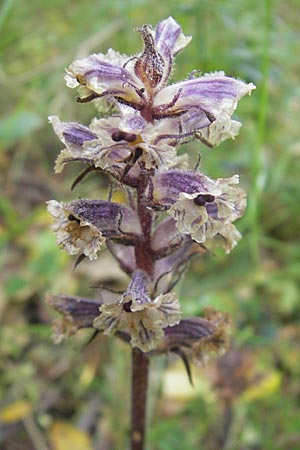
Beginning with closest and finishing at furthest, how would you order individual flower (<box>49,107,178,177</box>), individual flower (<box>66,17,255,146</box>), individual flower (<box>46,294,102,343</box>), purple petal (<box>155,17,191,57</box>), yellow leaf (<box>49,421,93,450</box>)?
individual flower (<box>49,107,178,177</box>) < individual flower (<box>66,17,255,146</box>) < purple petal (<box>155,17,191,57</box>) < individual flower (<box>46,294,102,343</box>) < yellow leaf (<box>49,421,93,450</box>)

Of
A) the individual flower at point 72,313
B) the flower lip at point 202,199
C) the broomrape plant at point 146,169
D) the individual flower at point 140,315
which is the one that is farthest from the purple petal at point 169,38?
the individual flower at point 72,313

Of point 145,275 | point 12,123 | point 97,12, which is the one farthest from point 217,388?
point 97,12

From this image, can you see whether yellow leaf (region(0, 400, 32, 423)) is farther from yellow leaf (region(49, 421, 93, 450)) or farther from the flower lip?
the flower lip

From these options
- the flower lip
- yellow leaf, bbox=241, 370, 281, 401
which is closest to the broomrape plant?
the flower lip

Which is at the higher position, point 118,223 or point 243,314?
point 118,223

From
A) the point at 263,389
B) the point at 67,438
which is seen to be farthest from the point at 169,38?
the point at 67,438

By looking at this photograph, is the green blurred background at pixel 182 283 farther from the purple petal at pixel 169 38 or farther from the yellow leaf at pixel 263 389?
the purple petal at pixel 169 38

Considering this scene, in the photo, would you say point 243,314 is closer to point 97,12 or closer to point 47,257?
point 47,257
